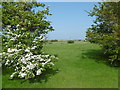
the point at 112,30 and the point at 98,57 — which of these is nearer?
the point at 112,30

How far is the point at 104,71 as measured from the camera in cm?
930

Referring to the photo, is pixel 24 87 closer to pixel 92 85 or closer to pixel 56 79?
pixel 56 79

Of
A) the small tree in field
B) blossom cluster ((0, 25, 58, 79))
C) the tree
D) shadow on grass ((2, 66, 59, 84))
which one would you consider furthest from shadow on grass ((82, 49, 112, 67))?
blossom cluster ((0, 25, 58, 79))

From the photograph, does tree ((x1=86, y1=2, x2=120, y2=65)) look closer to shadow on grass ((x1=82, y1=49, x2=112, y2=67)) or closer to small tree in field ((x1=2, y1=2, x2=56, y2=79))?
shadow on grass ((x1=82, y1=49, x2=112, y2=67))

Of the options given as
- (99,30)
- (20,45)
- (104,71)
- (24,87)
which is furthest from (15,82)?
(99,30)

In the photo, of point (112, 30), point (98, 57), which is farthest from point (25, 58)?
point (98, 57)

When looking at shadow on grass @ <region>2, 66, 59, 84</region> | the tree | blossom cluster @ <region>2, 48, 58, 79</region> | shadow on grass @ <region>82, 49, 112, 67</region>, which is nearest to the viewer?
blossom cluster @ <region>2, 48, 58, 79</region>

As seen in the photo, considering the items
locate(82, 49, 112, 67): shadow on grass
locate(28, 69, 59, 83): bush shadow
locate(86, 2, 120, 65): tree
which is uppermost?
locate(86, 2, 120, 65): tree

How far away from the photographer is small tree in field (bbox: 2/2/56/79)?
24.9ft

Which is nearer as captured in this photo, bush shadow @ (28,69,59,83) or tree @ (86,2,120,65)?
bush shadow @ (28,69,59,83)

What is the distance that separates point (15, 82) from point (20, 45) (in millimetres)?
2151

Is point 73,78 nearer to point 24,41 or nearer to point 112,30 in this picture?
point 24,41

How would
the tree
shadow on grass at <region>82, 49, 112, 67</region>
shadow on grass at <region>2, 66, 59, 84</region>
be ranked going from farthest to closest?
shadow on grass at <region>82, 49, 112, 67</region> → the tree → shadow on grass at <region>2, 66, 59, 84</region>

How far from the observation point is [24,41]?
830 cm
